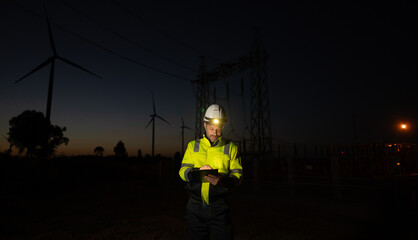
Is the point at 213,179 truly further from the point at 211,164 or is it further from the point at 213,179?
the point at 211,164

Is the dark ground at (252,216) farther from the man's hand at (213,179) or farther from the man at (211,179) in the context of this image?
the man's hand at (213,179)

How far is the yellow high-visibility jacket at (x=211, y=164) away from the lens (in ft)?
9.78

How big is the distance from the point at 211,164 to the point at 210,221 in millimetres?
692

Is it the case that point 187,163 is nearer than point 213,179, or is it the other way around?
point 213,179

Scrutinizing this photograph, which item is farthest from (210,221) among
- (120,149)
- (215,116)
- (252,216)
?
(120,149)

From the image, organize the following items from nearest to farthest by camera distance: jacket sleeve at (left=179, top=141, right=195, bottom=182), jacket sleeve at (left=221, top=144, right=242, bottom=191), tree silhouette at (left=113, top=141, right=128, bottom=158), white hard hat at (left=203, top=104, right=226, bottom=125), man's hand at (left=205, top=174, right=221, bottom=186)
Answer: man's hand at (left=205, top=174, right=221, bottom=186)
jacket sleeve at (left=221, top=144, right=242, bottom=191)
jacket sleeve at (left=179, top=141, right=195, bottom=182)
white hard hat at (left=203, top=104, right=226, bottom=125)
tree silhouette at (left=113, top=141, right=128, bottom=158)

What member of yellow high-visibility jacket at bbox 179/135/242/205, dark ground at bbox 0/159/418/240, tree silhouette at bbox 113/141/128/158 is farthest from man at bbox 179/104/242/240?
tree silhouette at bbox 113/141/128/158

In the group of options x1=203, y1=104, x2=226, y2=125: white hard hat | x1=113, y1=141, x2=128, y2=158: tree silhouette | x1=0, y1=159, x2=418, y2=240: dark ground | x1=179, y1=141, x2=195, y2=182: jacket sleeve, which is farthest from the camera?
x1=113, y1=141, x2=128, y2=158: tree silhouette

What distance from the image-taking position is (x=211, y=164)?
3.13 m

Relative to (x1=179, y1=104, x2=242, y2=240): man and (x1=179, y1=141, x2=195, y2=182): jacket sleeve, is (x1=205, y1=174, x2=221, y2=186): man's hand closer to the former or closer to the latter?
(x1=179, y1=104, x2=242, y2=240): man

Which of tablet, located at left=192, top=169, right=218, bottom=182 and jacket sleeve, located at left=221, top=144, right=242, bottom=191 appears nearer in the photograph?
tablet, located at left=192, top=169, right=218, bottom=182

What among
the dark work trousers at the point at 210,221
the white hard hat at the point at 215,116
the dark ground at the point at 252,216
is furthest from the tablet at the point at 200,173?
the dark ground at the point at 252,216

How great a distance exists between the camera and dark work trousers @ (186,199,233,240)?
2.98 m

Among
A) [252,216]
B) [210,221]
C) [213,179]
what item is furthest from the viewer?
[252,216]
